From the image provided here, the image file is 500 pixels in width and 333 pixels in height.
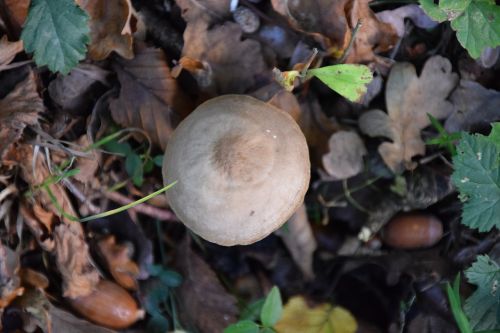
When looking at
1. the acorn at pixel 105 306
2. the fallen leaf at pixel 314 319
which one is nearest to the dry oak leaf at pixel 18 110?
the acorn at pixel 105 306

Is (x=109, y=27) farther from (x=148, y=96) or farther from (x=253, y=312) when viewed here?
(x=253, y=312)

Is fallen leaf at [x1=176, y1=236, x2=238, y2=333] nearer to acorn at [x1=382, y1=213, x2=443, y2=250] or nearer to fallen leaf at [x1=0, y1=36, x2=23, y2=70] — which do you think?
acorn at [x1=382, y1=213, x2=443, y2=250]

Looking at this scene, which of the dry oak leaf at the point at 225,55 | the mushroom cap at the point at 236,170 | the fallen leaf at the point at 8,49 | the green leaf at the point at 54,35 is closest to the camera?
the mushroom cap at the point at 236,170

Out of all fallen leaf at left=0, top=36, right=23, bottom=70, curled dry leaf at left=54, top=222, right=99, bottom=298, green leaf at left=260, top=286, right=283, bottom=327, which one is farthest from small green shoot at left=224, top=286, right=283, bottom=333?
fallen leaf at left=0, top=36, right=23, bottom=70

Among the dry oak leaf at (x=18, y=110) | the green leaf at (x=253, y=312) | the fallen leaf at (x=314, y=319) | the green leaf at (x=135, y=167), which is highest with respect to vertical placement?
the dry oak leaf at (x=18, y=110)

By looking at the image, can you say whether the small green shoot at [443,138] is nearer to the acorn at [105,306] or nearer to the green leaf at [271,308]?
the green leaf at [271,308]

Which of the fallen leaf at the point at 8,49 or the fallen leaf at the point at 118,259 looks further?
the fallen leaf at the point at 118,259
